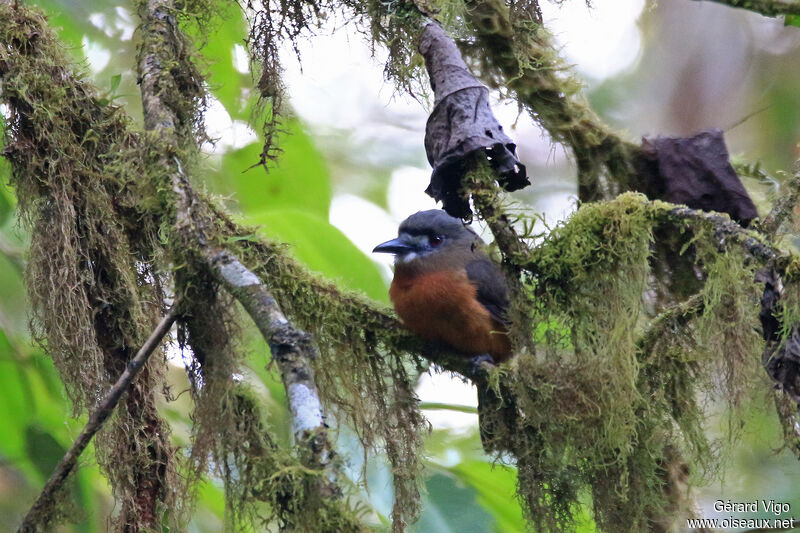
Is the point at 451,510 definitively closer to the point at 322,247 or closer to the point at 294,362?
the point at 322,247

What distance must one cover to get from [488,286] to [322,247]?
2.32ft

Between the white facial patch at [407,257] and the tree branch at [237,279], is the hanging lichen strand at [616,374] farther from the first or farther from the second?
the white facial patch at [407,257]

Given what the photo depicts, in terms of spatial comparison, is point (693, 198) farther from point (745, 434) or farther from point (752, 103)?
point (752, 103)

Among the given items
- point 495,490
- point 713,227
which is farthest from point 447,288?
point 713,227

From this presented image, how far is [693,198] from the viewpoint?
10.4 ft

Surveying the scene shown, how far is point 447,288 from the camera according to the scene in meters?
3.21

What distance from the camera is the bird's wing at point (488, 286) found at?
3.22m

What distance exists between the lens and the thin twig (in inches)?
83.5

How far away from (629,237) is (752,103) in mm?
4323

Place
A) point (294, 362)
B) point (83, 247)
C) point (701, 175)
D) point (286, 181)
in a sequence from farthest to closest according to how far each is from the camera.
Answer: point (286, 181)
point (701, 175)
point (83, 247)
point (294, 362)

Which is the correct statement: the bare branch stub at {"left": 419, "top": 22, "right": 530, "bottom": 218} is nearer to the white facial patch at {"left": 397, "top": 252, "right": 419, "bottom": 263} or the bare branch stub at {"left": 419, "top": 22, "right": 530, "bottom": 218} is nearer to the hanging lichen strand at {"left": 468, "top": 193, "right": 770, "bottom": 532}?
the hanging lichen strand at {"left": 468, "top": 193, "right": 770, "bottom": 532}

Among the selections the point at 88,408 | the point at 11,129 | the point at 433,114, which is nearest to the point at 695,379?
the point at 433,114

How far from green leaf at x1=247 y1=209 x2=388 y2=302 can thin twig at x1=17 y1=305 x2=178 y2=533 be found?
88 centimetres

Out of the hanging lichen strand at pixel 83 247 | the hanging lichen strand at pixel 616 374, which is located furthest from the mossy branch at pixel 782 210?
the hanging lichen strand at pixel 83 247
